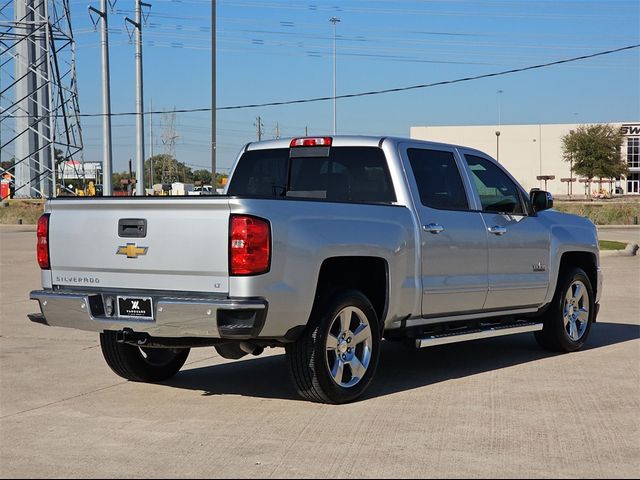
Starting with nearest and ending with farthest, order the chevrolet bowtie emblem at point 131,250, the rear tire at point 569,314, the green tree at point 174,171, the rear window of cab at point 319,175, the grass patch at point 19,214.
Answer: the chevrolet bowtie emblem at point 131,250 → the rear window of cab at point 319,175 → the rear tire at point 569,314 → the grass patch at point 19,214 → the green tree at point 174,171

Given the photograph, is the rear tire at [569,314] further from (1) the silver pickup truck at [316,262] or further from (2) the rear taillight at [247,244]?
(2) the rear taillight at [247,244]

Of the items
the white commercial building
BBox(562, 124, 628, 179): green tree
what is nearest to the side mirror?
BBox(562, 124, 628, 179): green tree

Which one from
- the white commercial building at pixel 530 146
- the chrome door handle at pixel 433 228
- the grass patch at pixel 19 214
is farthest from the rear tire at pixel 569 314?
the white commercial building at pixel 530 146

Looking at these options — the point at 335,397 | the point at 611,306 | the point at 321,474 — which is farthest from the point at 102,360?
the point at 611,306

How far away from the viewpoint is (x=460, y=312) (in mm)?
8703

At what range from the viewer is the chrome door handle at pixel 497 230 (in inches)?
353

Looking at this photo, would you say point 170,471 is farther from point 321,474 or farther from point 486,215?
point 486,215

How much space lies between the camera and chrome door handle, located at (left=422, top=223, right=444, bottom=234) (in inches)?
321

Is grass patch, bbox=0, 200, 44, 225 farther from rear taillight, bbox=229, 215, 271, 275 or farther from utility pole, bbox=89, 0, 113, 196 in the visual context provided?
rear taillight, bbox=229, 215, 271, 275

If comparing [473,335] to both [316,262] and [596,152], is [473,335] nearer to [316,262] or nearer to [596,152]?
[316,262]

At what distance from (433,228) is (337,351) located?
1493 millimetres

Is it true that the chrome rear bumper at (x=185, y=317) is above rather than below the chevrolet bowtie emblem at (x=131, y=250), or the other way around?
below

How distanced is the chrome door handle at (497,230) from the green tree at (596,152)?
295 ft

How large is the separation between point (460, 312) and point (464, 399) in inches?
49.5
